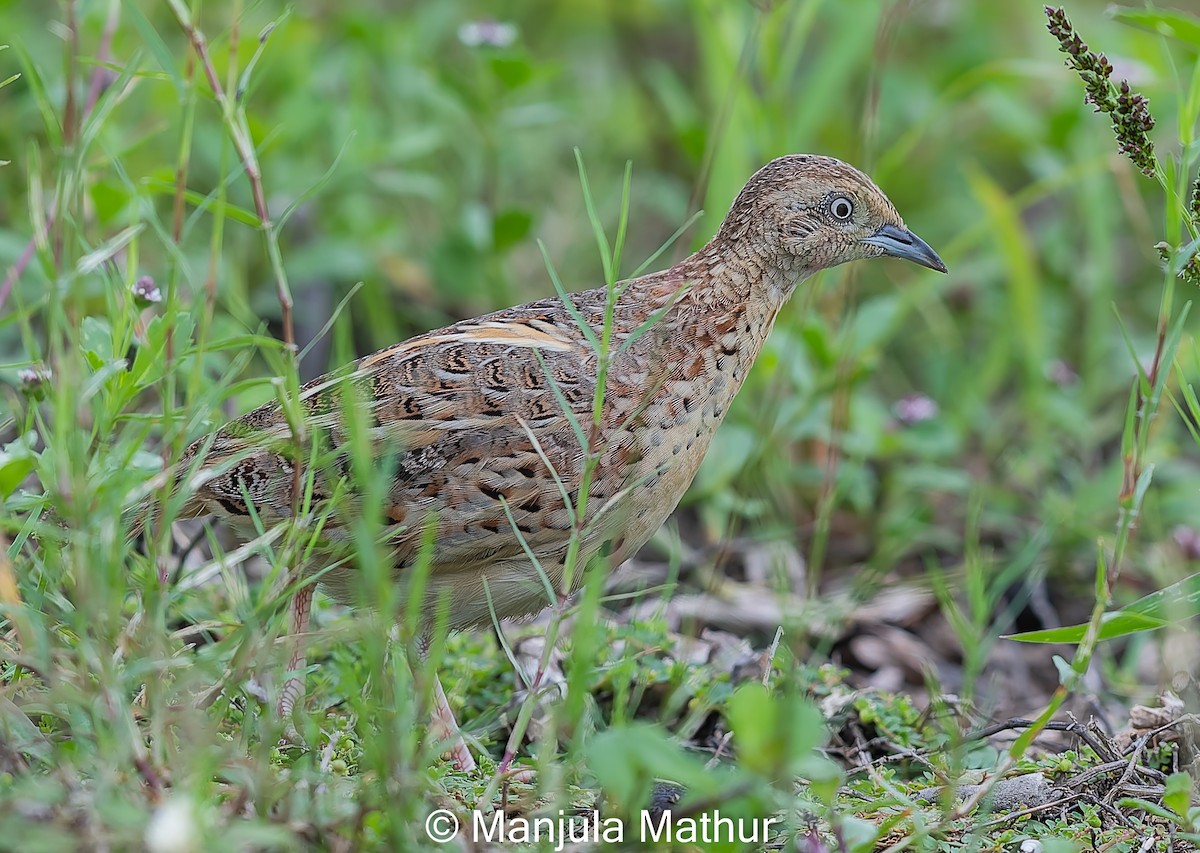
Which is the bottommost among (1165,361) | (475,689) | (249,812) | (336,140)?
(475,689)

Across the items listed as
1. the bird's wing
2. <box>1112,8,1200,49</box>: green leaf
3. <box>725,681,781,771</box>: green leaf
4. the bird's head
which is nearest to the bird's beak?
the bird's head

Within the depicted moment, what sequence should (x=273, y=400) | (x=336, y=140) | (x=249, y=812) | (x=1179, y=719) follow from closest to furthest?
1. (x=249, y=812)
2. (x=1179, y=719)
3. (x=273, y=400)
4. (x=336, y=140)

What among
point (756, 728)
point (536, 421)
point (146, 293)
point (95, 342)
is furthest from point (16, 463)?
point (756, 728)

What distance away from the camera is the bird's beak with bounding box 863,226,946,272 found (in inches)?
153

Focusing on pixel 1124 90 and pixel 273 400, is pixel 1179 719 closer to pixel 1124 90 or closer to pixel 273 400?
pixel 1124 90

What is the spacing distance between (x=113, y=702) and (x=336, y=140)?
12.4 feet

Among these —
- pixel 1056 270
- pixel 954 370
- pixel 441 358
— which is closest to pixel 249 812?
pixel 441 358

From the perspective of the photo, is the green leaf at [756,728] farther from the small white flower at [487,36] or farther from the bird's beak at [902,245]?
the small white flower at [487,36]

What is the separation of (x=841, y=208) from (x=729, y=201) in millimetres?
1687

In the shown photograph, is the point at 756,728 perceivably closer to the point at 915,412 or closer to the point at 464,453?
the point at 464,453

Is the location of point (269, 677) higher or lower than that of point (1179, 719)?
higher

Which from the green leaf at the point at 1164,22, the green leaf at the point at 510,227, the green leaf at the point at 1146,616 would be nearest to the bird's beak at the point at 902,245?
the green leaf at the point at 1164,22

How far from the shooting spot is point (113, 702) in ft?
7.63

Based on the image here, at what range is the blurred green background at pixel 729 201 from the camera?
5156 mm
